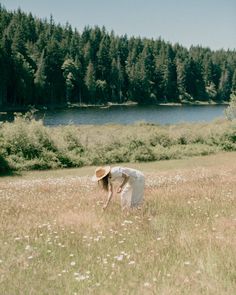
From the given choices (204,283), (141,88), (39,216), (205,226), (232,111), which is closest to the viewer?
(204,283)

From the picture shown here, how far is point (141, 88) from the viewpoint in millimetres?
179875

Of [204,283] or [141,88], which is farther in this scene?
[141,88]

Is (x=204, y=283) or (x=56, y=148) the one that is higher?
(x=204, y=283)

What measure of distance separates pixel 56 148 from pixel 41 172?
4927 mm

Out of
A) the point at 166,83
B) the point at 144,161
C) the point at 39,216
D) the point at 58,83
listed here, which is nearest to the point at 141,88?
the point at 166,83

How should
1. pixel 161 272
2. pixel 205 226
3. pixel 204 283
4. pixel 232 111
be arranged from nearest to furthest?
pixel 204 283 → pixel 161 272 → pixel 205 226 → pixel 232 111

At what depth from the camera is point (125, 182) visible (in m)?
13.4

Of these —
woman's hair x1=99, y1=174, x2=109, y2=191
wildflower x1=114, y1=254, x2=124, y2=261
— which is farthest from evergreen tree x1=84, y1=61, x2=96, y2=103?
wildflower x1=114, y1=254, x2=124, y2=261

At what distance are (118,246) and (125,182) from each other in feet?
13.8

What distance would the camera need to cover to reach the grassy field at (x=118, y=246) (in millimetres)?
7223

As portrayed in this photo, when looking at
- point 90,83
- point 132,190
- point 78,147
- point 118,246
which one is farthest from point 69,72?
point 118,246

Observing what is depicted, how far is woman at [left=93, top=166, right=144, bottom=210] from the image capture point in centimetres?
1291

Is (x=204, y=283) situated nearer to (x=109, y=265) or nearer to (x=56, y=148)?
(x=109, y=265)

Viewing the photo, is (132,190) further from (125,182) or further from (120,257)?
(120,257)
